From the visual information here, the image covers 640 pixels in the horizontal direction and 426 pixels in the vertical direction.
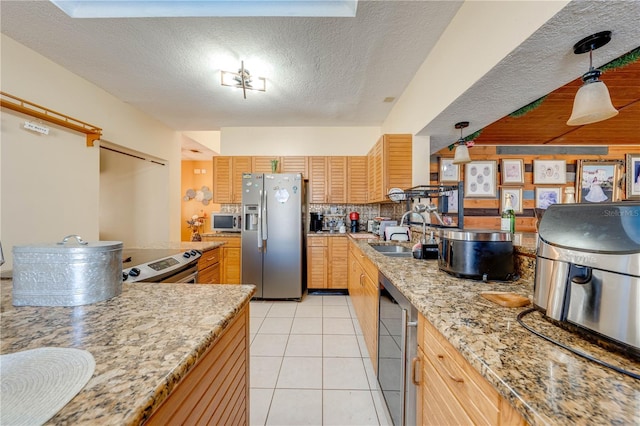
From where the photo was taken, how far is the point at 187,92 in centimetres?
288

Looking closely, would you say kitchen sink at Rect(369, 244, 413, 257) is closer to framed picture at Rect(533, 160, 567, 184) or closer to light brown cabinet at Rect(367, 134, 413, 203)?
light brown cabinet at Rect(367, 134, 413, 203)

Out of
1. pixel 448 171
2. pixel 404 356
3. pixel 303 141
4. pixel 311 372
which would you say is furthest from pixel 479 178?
pixel 311 372

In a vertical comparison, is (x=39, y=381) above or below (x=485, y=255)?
below

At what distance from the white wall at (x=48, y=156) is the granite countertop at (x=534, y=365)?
3.21 meters

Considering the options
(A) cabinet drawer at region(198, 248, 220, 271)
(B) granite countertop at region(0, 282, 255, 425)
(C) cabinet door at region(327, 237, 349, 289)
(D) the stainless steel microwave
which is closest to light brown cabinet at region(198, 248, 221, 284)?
(A) cabinet drawer at region(198, 248, 220, 271)

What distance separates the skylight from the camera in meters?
1.73

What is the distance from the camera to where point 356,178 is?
12.6 ft

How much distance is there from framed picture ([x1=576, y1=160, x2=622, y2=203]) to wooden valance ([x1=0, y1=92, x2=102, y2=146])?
615 cm

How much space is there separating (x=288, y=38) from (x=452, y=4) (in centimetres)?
121

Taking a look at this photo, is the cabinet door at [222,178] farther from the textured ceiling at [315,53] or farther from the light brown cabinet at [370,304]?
the light brown cabinet at [370,304]

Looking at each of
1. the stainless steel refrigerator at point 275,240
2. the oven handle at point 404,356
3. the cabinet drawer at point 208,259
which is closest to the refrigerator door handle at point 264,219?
the stainless steel refrigerator at point 275,240

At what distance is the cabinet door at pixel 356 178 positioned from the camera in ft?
12.5

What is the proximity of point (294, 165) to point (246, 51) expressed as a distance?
6.02 feet

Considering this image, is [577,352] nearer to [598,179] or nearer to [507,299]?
[507,299]
